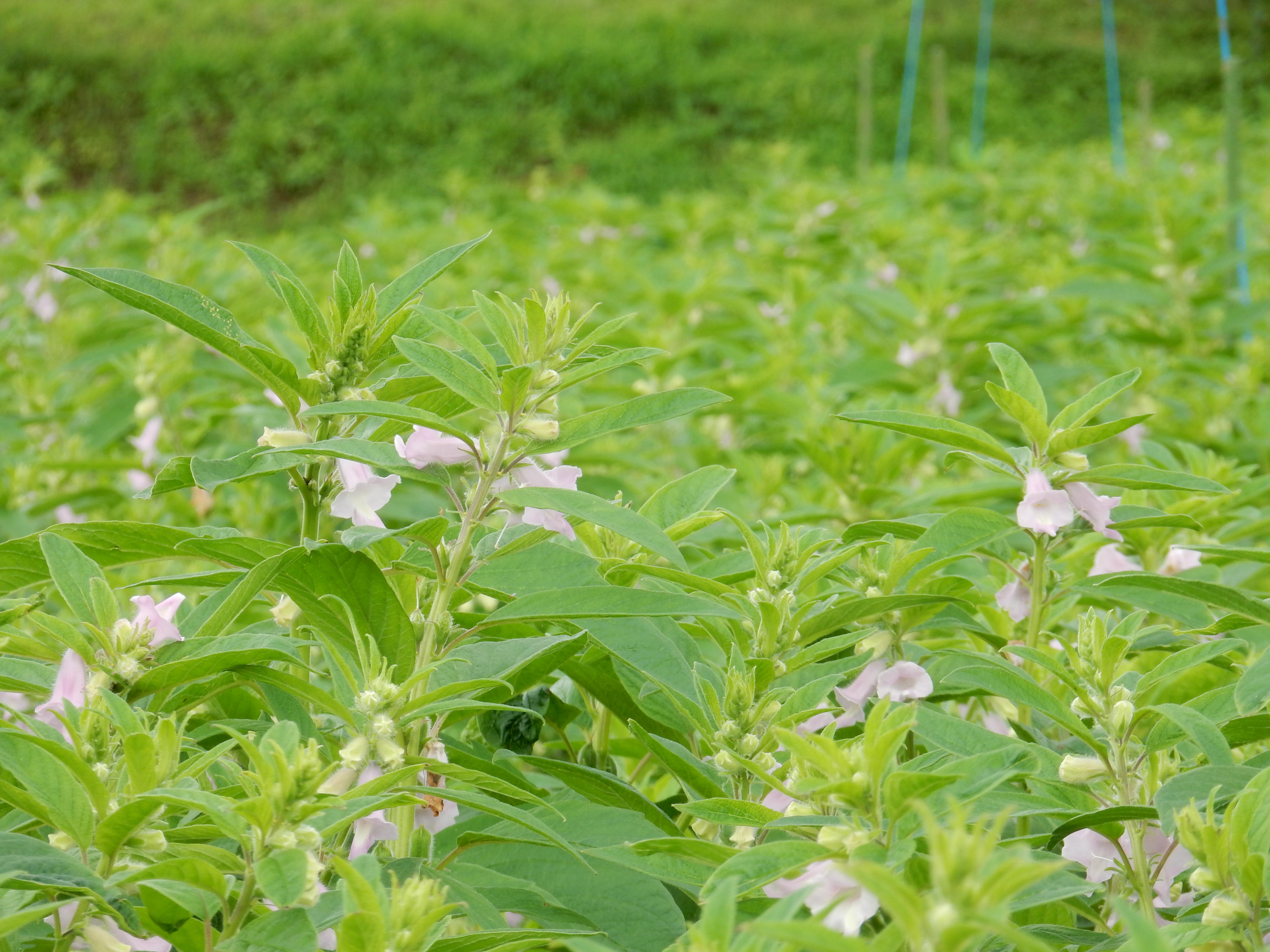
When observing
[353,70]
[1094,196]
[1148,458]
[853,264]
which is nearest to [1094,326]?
[853,264]

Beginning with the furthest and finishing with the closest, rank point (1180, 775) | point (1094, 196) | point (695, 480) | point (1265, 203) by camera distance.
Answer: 1. point (1094, 196)
2. point (1265, 203)
3. point (695, 480)
4. point (1180, 775)

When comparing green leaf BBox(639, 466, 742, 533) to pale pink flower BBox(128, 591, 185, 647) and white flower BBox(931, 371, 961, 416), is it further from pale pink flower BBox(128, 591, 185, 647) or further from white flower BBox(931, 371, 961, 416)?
white flower BBox(931, 371, 961, 416)

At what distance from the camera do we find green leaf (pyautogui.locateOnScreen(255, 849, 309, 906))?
76cm

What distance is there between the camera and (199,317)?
44.8 inches

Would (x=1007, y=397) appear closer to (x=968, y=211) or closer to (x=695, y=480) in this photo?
(x=695, y=480)

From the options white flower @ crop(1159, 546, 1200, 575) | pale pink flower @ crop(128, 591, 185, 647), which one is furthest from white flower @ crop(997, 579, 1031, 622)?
pale pink flower @ crop(128, 591, 185, 647)

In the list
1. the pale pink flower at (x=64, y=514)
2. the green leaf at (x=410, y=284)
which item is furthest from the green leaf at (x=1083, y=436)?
the pale pink flower at (x=64, y=514)

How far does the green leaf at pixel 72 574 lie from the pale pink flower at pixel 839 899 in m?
0.61

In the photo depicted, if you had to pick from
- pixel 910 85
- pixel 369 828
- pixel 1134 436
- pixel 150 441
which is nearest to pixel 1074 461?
pixel 369 828

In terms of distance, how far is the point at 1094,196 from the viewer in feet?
21.2

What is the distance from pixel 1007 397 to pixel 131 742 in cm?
84

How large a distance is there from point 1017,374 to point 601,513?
64 centimetres

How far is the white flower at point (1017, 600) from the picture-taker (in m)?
1.36

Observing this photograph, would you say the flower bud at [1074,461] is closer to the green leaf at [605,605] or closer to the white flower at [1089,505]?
the white flower at [1089,505]
